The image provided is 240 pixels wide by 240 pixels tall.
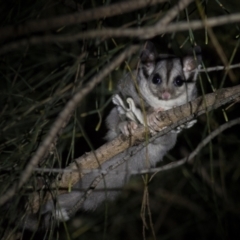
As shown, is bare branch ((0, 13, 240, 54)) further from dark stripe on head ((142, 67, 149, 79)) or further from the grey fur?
dark stripe on head ((142, 67, 149, 79))

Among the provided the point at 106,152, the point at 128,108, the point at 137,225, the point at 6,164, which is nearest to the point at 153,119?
the point at 106,152

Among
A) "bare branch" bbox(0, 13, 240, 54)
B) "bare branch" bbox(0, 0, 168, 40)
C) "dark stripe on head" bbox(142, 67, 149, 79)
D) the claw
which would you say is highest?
"dark stripe on head" bbox(142, 67, 149, 79)

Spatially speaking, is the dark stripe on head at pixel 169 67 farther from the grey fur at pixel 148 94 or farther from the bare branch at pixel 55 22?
the bare branch at pixel 55 22

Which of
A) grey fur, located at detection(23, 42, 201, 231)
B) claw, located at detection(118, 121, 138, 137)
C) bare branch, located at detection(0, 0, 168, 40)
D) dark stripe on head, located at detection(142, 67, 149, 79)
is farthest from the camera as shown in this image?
dark stripe on head, located at detection(142, 67, 149, 79)

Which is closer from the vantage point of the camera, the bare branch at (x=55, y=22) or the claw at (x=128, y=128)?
the bare branch at (x=55, y=22)

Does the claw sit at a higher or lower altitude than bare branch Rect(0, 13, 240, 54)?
lower

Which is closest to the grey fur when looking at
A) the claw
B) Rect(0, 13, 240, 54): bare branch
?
the claw

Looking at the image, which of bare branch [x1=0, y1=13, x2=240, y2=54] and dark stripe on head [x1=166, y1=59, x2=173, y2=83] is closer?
bare branch [x1=0, y1=13, x2=240, y2=54]

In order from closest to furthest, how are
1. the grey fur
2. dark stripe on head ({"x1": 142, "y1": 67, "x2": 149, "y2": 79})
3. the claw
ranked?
1. the claw
2. the grey fur
3. dark stripe on head ({"x1": 142, "y1": 67, "x2": 149, "y2": 79})

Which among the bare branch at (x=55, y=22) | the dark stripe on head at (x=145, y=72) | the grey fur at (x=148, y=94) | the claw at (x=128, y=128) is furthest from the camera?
the dark stripe on head at (x=145, y=72)

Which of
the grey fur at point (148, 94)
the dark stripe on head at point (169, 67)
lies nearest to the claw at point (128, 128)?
the grey fur at point (148, 94)

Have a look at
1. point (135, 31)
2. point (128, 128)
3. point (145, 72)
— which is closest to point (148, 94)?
point (145, 72)

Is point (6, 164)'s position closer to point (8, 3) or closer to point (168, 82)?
point (8, 3)

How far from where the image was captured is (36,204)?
2.61 metres
